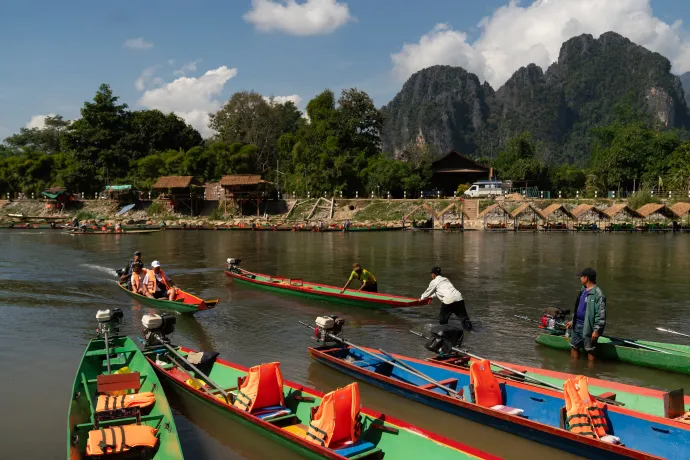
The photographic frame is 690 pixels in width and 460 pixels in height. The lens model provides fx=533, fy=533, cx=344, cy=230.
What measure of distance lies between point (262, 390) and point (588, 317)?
6993mm

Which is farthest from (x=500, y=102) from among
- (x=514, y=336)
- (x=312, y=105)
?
(x=514, y=336)

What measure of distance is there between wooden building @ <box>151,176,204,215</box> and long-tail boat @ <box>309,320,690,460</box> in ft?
190

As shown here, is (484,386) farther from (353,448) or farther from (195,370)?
(195,370)

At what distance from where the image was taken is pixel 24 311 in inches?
730

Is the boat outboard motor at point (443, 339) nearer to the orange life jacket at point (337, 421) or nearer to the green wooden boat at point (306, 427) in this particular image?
the green wooden boat at point (306, 427)

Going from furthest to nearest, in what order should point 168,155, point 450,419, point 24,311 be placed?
point 168,155 < point 24,311 < point 450,419

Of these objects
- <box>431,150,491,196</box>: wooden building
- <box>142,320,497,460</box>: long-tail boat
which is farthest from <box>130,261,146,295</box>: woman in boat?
<box>431,150,491,196</box>: wooden building

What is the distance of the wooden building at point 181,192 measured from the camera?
215 feet

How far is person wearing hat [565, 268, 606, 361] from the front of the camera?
→ 35.6 ft

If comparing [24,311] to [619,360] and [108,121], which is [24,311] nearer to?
[619,360]

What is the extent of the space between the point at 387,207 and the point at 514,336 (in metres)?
46.7

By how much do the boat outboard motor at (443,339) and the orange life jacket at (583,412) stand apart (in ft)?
10.5

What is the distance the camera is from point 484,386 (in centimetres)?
866

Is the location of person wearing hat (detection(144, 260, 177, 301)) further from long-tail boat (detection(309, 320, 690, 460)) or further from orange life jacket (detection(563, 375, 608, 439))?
orange life jacket (detection(563, 375, 608, 439))
